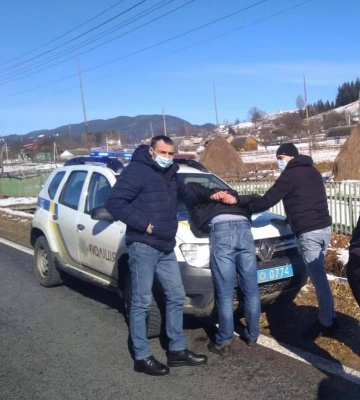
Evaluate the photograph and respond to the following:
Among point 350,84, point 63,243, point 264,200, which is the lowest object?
point 63,243

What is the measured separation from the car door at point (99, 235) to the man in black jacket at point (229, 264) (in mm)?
1113

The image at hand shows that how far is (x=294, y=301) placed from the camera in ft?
19.9

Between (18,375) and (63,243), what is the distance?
247 centimetres

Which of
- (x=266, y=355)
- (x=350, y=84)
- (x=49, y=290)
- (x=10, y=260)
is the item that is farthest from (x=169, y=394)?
(x=350, y=84)

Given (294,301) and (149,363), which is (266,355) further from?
(294,301)

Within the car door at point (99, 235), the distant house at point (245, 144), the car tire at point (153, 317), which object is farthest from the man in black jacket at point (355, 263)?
the distant house at point (245, 144)

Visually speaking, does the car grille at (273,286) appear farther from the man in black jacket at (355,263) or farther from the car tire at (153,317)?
the man in black jacket at (355,263)

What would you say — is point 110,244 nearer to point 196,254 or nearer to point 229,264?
point 196,254

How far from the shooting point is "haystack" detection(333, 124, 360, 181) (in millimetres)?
21516

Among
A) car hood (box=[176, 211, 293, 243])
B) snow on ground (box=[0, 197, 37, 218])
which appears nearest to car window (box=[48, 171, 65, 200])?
car hood (box=[176, 211, 293, 243])

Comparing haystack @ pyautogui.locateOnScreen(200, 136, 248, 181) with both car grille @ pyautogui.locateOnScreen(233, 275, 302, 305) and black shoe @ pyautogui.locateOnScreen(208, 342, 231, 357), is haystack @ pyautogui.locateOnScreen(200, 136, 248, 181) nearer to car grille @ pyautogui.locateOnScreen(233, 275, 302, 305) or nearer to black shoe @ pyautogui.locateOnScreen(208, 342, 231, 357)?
car grille @ pyautogui.locateOnScreen(233, 275, 302, 305)

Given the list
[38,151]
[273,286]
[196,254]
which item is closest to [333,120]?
[38,151]

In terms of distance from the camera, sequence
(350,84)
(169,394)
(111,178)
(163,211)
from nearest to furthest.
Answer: (169,394)
(163,211)
(111,178)
(350,84)

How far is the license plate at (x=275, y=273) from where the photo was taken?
16.4 ft
